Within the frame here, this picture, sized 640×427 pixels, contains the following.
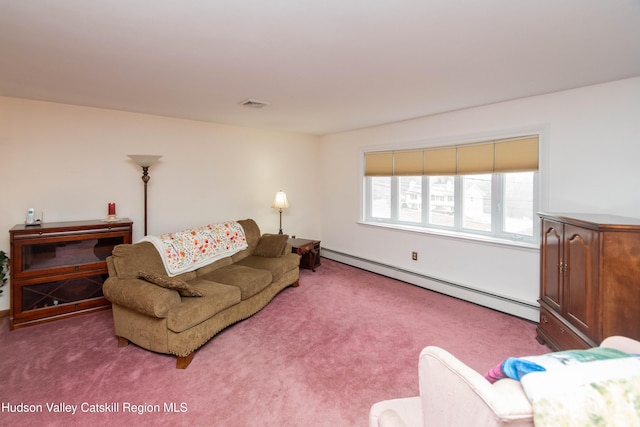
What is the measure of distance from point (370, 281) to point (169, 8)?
3.72 metres

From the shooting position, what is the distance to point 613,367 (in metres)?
0.73

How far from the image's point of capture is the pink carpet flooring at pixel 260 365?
1808 millimetres

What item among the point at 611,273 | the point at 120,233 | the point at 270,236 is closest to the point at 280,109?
the point at 270,236

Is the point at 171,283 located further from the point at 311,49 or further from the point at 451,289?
the point at 451,289

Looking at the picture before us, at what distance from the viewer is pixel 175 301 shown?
2268 millimetres

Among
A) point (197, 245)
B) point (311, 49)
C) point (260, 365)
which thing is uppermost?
point (311, 49)

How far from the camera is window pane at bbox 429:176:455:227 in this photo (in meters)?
3.84

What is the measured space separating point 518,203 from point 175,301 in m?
3.52

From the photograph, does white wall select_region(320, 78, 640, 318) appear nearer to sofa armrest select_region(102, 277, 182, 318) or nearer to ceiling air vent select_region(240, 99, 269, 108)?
ceiling air vent select_region(240, 99, 269, 108)

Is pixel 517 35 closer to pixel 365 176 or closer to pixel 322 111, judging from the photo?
pixel 322 111

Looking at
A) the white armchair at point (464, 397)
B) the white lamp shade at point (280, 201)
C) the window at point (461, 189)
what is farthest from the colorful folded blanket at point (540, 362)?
the white lamp shade at point (280, 201)

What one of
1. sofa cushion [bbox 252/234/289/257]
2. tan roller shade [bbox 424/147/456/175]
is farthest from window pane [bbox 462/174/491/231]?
sofa cushion [bbox 252/234/289/257]

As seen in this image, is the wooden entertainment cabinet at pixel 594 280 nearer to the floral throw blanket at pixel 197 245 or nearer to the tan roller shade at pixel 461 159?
the tan roller shade at pixel 461 159

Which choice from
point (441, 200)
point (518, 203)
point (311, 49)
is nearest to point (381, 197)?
point (441, 200)
